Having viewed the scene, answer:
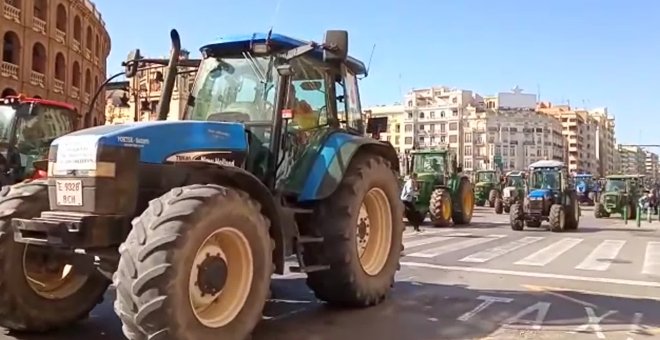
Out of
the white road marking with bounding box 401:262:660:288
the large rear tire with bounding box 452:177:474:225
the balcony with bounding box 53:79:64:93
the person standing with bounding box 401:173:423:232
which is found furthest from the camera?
the balcony with bounding box 53:79:64:93

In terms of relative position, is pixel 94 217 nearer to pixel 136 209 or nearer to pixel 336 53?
pixel 136 209

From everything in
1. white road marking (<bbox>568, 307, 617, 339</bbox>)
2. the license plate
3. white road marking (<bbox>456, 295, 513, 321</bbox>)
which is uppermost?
the license plate

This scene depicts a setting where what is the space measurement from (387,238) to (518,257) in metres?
5.56

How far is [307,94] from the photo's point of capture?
21.6 ft

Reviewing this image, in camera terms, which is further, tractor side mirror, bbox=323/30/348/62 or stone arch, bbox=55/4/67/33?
stone arch, bbox=55/4/67/33

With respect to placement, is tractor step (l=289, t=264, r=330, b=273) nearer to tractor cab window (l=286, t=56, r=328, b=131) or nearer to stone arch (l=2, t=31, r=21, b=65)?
tractor cab window (l=286, t=56, r=328, b=131)

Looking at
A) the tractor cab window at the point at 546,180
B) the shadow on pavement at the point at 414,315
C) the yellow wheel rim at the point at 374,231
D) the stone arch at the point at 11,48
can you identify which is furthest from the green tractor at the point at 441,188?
the stone arch at the point at 11,48

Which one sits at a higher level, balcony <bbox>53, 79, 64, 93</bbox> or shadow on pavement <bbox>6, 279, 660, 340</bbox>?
balcony <bbox>53, 79, 64, 93</bbox>

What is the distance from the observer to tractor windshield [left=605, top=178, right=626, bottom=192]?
32.0m

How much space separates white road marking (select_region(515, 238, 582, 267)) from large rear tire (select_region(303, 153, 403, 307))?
462 centimetres

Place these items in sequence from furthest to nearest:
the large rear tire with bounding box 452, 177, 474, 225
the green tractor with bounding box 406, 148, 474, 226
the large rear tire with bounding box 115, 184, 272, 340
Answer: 1. the large rear tire with bounding box 452, 177, 474, 225
2. the green tractor with bounding box 406, 148, 474, 226
3. the large rear tire with bounding box 115, 184, 272, 340

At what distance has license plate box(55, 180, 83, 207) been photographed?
4484mm

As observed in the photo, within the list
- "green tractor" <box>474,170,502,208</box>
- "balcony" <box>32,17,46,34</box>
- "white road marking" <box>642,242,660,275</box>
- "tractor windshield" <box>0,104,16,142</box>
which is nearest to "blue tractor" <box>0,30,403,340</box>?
"tractor windshield" <box>0,104,16,142</box>

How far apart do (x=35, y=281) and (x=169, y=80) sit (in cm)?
226
